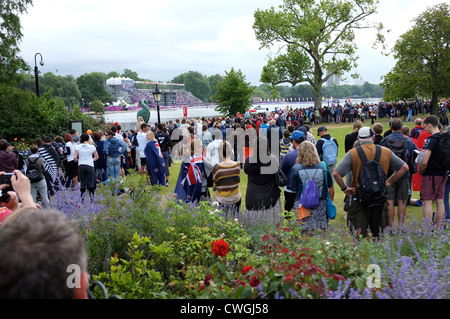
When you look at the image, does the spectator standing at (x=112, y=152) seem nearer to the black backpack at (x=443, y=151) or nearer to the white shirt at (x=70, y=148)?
the white shirt at (x=70, y=148)

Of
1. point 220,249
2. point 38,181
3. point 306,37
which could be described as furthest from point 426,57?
point 220,249

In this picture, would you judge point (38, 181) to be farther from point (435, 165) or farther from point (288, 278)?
point (435, 165)

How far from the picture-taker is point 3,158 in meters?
8.55

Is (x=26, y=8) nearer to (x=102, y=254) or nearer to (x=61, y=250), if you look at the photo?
(x=102, y=254)

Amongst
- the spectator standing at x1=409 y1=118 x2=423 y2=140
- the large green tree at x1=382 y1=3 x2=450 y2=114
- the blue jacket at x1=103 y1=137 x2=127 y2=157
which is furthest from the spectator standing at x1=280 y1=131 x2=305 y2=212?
the large green tree at x1=382 y1=3 x2=450 y2=114

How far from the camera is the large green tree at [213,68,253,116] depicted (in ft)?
114

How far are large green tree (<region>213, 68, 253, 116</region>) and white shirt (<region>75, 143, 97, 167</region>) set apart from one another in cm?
2583

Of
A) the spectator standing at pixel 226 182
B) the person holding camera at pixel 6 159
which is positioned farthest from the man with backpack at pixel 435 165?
the person holding camera at pixel 6 159

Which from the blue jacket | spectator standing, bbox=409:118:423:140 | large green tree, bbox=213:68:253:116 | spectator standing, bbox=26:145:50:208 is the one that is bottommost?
spectator standing, bbox=26:145:50:208

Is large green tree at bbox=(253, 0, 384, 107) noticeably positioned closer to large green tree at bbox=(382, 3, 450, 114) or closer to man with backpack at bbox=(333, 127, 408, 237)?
large green tree at bbox=(382, 3, 450, 114)

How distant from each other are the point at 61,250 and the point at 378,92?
211764 millimetres

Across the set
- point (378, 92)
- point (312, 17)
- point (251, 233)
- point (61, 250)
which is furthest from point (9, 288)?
point (378, 92)

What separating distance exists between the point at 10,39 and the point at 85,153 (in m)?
15.0
